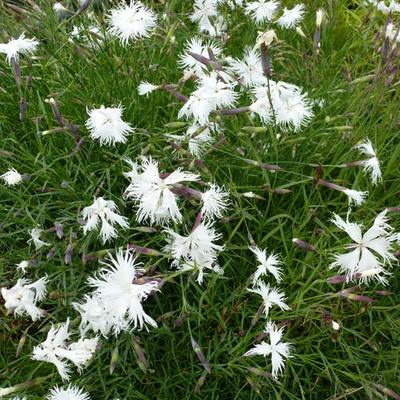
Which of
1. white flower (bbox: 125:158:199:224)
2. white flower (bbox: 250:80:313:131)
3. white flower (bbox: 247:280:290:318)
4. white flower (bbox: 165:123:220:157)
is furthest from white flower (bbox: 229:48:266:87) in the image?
white flower (bbox: 247:280:290:318)

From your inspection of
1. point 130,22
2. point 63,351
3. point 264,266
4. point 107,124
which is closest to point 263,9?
point 130,22

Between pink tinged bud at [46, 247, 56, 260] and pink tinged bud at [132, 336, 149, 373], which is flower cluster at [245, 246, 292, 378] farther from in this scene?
pink tinged bud at [46, 247, 56, 260]

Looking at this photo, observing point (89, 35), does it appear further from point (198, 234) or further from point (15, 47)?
point (198, 234)

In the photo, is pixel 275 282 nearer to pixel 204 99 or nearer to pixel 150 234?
pixel 150 234

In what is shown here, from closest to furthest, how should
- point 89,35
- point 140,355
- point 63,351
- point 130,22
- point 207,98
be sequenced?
point 63,351
point 140,355
point 207,98
point 130,22
point 89,35

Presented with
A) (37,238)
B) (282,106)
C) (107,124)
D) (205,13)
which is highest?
(205,13)

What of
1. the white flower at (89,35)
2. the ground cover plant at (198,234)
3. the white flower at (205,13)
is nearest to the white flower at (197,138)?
the ground cover plant at (198,234)

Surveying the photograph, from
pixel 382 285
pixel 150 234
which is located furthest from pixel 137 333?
pixel 382 285
